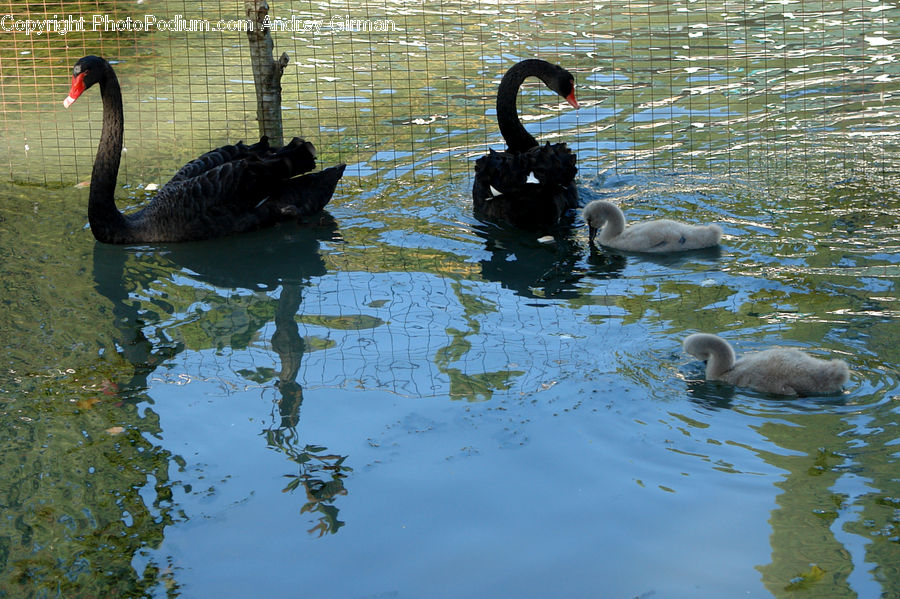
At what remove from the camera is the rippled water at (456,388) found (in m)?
3.13

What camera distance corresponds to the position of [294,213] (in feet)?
20.9

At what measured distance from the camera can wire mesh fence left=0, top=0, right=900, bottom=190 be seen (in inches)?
298

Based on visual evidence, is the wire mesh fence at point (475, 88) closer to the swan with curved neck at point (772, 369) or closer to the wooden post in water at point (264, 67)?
the wooden post in water at point (264, 67)

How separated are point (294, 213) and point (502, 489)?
3.34m

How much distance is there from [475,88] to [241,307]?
494 cm

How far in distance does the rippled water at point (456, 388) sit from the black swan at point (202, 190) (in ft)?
0.42

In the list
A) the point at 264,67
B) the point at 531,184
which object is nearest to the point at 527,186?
the point at 531,184

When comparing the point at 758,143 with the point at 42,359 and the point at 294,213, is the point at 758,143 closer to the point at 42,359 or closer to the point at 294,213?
the point at 294,213

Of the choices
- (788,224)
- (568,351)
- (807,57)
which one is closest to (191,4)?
(807,57)

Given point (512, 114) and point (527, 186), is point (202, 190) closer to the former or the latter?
point (527, 186)

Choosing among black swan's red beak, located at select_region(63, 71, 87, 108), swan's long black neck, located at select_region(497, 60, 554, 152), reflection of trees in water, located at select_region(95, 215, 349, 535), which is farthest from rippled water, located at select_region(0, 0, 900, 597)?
black swan's red beak, located at select_region(63, 71, 87, 108)

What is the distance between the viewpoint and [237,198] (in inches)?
244

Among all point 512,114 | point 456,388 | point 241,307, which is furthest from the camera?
point 512,114

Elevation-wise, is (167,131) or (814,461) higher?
(167,131)
